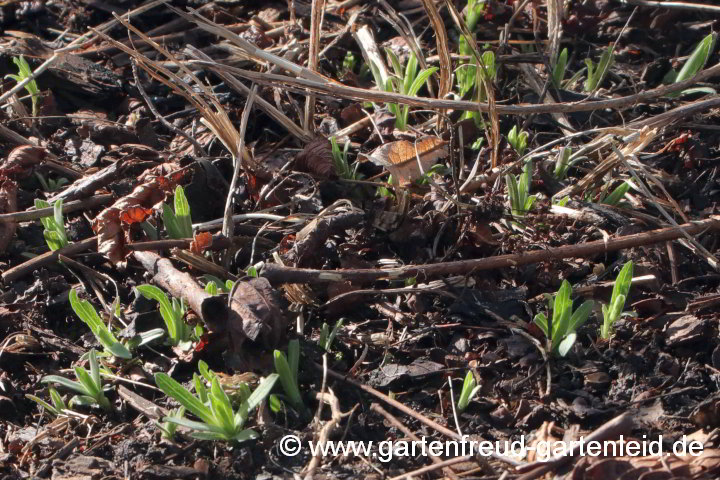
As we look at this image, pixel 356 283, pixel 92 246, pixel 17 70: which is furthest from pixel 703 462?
pixel 17 70

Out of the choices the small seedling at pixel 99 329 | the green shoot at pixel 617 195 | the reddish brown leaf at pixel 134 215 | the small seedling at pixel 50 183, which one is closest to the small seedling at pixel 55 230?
the reddish brown leaf at pixel 134 215

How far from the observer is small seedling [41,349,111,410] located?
2.03 metres

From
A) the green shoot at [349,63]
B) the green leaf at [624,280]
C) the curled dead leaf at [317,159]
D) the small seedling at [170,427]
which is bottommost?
the small seedling at [170,427]

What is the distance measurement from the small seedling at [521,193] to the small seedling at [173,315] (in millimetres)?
1074

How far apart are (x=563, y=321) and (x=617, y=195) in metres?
0.66

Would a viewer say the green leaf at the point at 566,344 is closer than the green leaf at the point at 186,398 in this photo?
No

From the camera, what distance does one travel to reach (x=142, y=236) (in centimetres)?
254

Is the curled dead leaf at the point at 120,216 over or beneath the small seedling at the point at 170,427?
over

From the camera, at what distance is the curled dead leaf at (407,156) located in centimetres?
253

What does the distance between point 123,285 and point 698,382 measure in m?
1.69

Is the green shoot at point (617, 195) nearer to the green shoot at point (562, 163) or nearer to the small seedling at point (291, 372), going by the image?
the green shoot at point (562, 163)

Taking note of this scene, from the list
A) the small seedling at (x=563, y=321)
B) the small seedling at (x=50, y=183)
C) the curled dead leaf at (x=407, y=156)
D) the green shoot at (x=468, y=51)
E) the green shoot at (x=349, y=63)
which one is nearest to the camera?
the small seedling at (x=563, y=321)

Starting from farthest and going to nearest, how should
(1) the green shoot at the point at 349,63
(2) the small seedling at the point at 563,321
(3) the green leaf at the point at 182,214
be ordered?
1. (1) the green shoot at the point at 349,63
2. (3) the green leaf at the point at 182,214
3. (2) the small seedling at the point at 563,321

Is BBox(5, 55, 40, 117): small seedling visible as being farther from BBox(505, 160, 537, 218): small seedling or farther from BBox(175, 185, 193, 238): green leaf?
BBox(505, 160, 537, 218): small seedling
